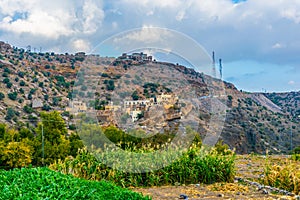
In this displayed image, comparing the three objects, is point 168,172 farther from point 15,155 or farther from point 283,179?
point 15,155

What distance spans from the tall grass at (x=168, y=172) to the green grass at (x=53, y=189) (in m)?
1.23

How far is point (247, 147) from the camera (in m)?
17.5

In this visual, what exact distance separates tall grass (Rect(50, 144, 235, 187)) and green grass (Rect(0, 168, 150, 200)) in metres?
1.23

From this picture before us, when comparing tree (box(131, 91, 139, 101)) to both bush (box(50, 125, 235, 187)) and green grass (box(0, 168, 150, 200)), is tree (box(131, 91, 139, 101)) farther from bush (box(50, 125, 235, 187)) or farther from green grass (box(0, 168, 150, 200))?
green grass (box(0, 168, 150, 200))

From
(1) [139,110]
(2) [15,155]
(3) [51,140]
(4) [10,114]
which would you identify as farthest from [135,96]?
(4) [10,114]

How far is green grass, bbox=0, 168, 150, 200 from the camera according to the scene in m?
4.04

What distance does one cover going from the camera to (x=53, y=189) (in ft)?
14.1

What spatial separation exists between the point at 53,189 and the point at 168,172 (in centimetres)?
259

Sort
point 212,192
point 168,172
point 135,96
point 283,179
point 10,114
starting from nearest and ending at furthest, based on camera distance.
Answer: point 212,192 → point 283,179 → point 168,172 → point 135,96 → point 10,114

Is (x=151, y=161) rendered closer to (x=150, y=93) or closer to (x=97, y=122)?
(x=97, y=122)

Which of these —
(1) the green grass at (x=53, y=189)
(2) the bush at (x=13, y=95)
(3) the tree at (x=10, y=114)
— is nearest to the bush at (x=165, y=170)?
(1) the green grass at (x=53, y=189)

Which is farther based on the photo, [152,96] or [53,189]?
[152,96]


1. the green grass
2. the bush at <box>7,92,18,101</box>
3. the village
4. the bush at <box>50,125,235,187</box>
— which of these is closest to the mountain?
the village

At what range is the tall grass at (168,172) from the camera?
20.7 feet
